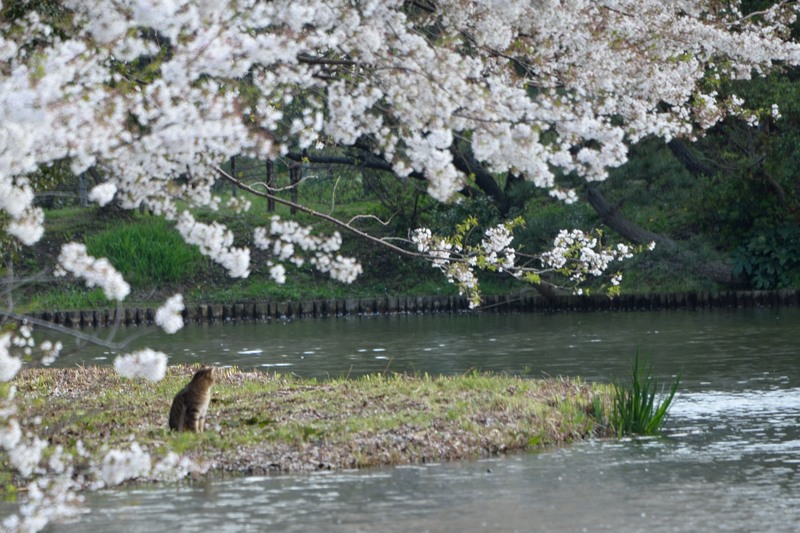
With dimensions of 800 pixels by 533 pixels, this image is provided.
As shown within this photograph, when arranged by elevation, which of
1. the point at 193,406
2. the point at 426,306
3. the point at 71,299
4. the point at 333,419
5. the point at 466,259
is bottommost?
the point at 333,419

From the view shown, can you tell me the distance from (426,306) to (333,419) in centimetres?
1827

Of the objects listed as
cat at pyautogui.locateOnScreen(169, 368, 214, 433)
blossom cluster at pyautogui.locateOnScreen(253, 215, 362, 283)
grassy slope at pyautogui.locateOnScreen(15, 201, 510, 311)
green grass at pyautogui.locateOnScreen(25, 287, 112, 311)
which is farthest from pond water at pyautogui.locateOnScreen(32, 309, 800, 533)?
green grass at pyautogui.locateOnScreen(25, 287, 112, 311)

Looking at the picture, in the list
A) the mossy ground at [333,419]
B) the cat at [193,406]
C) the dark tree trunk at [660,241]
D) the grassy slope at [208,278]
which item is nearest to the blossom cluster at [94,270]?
the mossy ground at [333,419]

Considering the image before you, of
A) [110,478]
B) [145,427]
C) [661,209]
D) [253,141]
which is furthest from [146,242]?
[110,478]

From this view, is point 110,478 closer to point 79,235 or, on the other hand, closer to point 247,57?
point 247,57

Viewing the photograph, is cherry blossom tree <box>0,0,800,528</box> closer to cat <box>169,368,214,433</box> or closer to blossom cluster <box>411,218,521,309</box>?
blossom cluster <box>411,218,521,309</box>

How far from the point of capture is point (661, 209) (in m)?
33.3

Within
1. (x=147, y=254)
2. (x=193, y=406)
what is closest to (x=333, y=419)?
(x=193, y=406)

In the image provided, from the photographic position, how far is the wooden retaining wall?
92.2 feet

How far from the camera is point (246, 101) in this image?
10227 millimetres

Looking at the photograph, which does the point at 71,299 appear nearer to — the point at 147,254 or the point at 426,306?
the point at 147,254

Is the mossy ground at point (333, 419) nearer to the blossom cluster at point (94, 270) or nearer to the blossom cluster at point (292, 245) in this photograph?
the blossom cluster at point (292, 245)

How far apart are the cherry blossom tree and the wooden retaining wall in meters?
14.5

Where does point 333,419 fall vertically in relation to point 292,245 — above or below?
below
